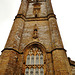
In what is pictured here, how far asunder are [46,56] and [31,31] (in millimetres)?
3690

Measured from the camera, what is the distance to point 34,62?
776 centimetres

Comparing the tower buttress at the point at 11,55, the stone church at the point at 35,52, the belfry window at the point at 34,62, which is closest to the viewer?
the tower buttress at the point at 11,55

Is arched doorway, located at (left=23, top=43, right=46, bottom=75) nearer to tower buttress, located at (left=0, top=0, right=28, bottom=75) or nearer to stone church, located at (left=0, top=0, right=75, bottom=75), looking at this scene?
stone church, located at (left=0, top=0, right=75, bottom=75)

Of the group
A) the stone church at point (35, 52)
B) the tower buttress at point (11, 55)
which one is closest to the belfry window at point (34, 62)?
the stone church at point (35, 52)

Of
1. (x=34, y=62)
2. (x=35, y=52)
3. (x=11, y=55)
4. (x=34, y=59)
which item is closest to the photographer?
(x=11, y=55)

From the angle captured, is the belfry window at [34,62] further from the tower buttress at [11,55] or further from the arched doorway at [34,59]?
the tower buttress at [11,55]

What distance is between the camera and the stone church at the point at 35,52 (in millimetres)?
6711

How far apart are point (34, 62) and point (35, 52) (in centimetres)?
103

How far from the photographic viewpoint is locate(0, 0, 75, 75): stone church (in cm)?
671

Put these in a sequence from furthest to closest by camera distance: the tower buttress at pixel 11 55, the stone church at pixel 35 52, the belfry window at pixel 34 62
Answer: the belfry window at pixel 34 62 < the stone church at pixel 35 52 < the tower buttress at pixel 11 55

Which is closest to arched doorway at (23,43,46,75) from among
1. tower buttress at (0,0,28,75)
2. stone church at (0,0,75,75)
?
stone church at (0,0,75,75)

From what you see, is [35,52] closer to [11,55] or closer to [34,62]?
[34,62]

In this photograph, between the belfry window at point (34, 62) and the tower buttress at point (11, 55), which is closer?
the tower buttress at point (11, 55)

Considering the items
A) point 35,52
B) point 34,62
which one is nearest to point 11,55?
point 34,62
